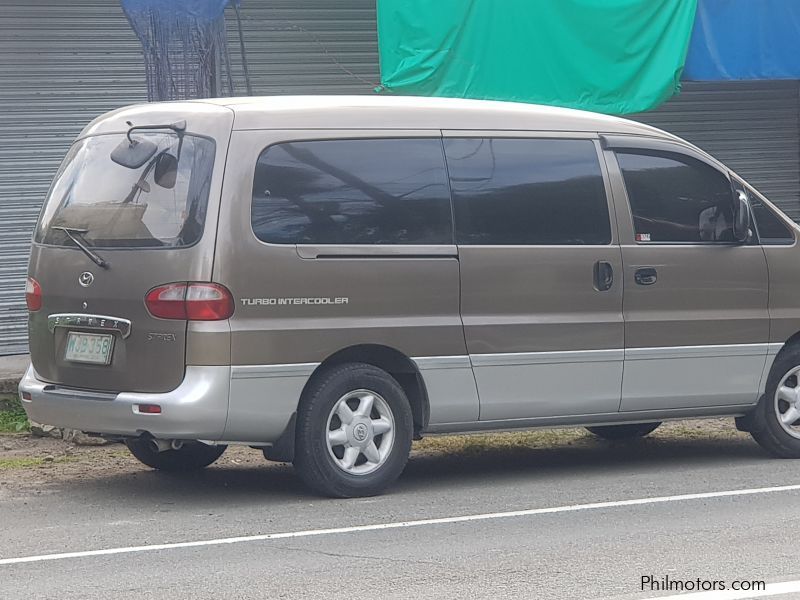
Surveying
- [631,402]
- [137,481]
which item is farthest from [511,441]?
[137,481]

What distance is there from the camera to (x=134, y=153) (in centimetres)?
778

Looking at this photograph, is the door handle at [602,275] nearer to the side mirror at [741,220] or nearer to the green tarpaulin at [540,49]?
the side mirror at [741,220]

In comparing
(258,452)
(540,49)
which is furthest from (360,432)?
(540,49)

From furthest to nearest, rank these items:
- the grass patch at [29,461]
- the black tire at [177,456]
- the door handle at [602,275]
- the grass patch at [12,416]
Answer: the grass patch at [12,416] → the grass patch at [29,461] → the black tire at [177,456] → the door handle at [602,275]

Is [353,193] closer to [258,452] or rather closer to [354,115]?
[354,115]

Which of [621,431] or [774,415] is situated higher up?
[774,415]

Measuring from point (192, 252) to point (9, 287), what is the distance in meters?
5.84

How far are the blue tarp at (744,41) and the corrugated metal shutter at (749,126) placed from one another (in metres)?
2.12

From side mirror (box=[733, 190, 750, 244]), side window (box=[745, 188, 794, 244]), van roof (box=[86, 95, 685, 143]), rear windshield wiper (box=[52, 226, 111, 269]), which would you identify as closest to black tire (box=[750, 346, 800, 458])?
side window (box=[745, 188, 794, 244])

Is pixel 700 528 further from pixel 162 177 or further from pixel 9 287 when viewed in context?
pixel 9 287

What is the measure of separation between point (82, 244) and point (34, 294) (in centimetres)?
53


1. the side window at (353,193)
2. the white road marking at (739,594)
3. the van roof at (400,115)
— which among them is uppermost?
the van roof at (400,115)

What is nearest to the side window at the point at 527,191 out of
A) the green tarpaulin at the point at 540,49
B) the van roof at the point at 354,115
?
the van roof at the point at 354,115

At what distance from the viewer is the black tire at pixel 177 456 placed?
29.0ft
